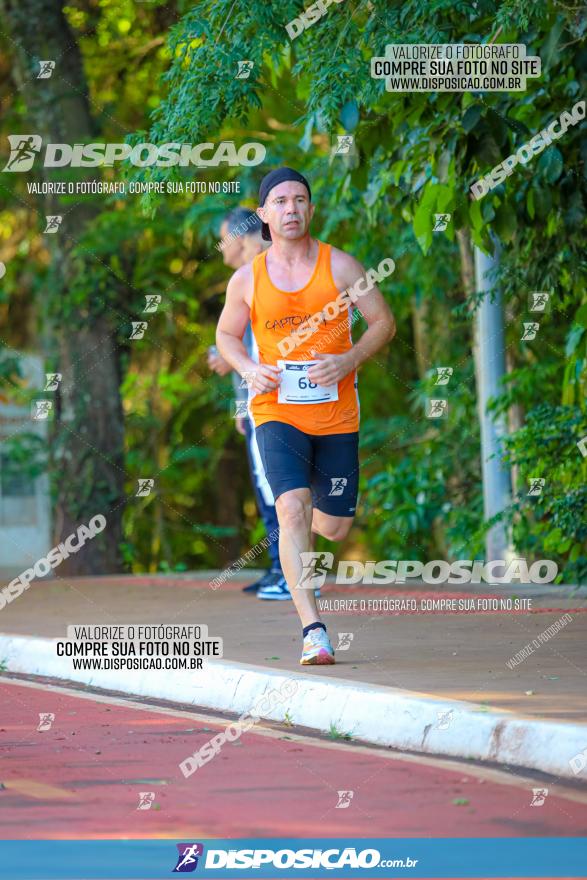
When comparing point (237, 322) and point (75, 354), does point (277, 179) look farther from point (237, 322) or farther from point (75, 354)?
point (75, 354)

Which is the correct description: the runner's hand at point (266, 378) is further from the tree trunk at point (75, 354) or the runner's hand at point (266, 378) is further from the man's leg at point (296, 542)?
the tree trunk at point (75, 354)

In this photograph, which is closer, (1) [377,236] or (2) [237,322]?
(2) [237,322]

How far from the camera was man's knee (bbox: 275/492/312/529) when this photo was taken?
27.5 feet

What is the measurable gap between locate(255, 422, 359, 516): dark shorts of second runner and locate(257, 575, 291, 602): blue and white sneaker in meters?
3.23

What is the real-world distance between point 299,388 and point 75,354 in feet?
27.3

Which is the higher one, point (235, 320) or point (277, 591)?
point (235, 320)

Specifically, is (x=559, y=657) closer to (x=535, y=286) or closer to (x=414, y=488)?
(x=535, y=286)

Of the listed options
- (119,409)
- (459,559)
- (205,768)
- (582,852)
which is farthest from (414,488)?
(582,852)

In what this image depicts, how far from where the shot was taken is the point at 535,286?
37.3 ft

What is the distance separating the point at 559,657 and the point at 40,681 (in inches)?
113

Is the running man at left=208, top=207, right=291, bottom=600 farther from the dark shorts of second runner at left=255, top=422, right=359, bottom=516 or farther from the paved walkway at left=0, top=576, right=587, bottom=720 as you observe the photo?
the dark shorts of second runner at left=255, top=422, right=359, bottom=516

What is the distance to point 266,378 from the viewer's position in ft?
27.6

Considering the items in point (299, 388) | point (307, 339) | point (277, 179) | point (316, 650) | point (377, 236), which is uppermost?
point (377, 236)

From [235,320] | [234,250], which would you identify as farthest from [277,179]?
[234,250]
